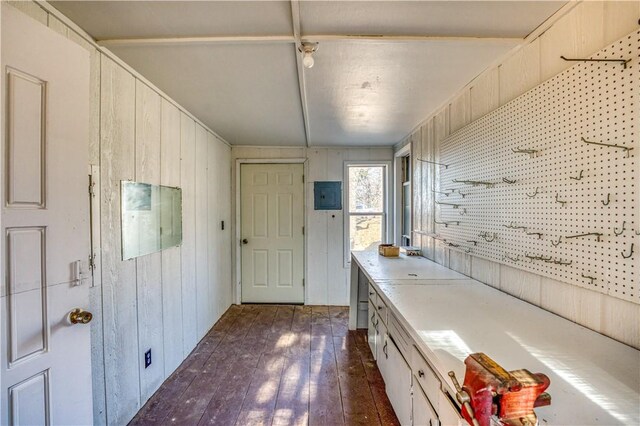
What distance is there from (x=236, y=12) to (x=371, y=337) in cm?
259

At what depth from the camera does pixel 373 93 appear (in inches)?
85.9

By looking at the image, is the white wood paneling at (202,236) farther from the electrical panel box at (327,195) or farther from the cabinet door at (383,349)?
the cabinet door at (383,349)

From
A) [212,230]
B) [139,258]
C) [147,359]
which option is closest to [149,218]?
[139,258]

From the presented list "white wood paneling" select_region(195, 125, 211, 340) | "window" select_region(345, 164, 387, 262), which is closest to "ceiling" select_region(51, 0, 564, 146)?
"white wood paneling" select_region(195, 125, 211, 340)

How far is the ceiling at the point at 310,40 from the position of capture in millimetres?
1244

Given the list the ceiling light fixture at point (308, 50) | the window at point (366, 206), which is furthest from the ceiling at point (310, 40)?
the window at point (366, 206)

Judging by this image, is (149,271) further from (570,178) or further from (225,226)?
(570,178)

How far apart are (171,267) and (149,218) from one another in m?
0.52

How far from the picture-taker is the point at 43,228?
102cm

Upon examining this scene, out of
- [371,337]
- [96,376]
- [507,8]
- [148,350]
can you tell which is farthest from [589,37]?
[148,350]

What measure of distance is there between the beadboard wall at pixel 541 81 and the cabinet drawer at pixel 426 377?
637 millimetres

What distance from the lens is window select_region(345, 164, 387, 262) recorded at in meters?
4.12

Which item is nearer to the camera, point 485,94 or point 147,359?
point 485,94

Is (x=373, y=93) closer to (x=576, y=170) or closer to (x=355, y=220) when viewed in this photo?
(x=576, y=170)
